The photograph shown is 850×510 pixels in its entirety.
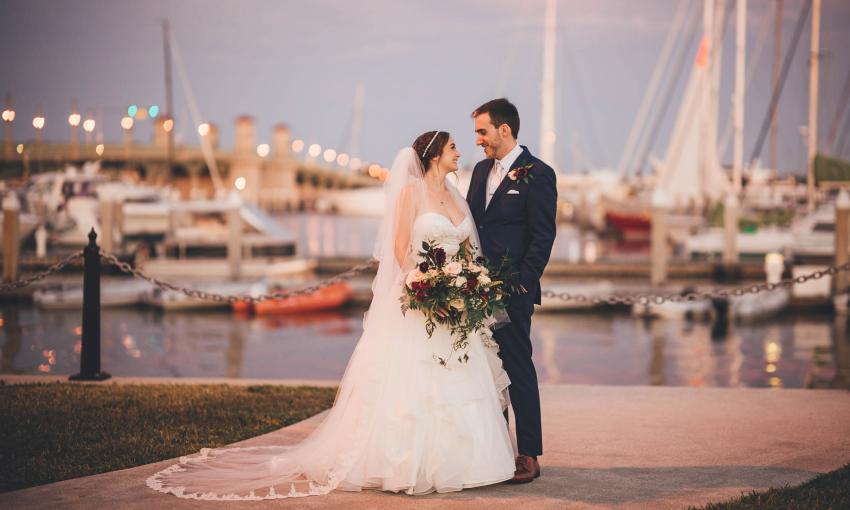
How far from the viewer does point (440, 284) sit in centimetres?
560

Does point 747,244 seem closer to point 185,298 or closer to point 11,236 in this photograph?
point 185,298

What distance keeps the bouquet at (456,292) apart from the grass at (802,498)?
159 cm

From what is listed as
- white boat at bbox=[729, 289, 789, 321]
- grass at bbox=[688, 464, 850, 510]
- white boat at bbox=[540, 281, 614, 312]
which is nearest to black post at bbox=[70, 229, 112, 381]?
grass at bbox=[688, 464, 850, 510]

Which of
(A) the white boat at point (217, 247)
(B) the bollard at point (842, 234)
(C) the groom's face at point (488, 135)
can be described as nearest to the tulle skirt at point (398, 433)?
(C) the groom's face at point (488, 135)

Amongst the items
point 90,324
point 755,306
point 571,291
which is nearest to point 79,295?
point 571,291

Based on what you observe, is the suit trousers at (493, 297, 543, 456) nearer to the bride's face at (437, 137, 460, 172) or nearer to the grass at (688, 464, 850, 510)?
the bride's face at (437, 137, 460, 172)

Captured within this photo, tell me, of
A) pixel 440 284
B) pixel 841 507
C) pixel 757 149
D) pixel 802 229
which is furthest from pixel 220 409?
pixel 757 149

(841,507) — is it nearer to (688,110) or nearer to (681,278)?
(681,278)

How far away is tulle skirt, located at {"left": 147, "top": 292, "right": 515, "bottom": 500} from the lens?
215 inches

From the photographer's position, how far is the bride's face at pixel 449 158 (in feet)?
19.2

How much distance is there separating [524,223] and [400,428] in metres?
1.44

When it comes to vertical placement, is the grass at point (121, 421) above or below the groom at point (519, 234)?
below

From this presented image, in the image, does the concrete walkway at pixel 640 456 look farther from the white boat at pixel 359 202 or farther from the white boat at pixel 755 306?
the white boat at pixel 359 202

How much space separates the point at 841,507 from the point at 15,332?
17377mm
